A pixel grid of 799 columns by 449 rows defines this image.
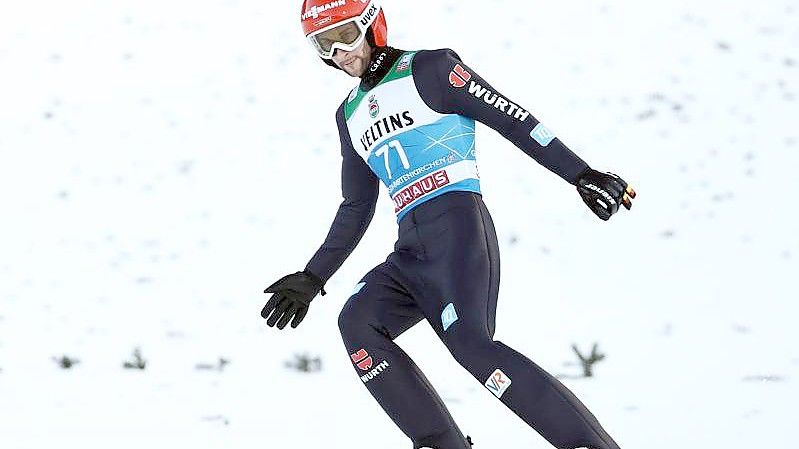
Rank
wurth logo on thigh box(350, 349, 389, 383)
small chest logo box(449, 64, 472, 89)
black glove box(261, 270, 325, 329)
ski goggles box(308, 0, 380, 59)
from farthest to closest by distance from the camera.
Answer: black glove box(261, 270, 325, 329), ski goggles box(308, 0, 380, 59), small chest logo box(449, 64, 472, 89), wurth logo on thigh box(350, 349, 389, 383)

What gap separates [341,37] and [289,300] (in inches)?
40.9

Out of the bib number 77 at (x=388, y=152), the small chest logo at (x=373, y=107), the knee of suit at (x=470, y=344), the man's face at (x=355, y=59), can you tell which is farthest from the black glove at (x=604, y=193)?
the man's face at (x=355, y=59)

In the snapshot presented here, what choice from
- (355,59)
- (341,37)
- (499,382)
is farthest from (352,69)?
(499,382)

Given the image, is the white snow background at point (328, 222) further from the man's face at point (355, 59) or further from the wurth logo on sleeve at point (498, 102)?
the man's face at point (355, 59)

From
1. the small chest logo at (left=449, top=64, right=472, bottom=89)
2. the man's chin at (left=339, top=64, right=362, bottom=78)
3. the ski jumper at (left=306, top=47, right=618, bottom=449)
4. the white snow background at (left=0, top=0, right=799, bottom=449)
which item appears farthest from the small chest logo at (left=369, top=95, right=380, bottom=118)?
the white snow background at (left=0, top=0, right=799, bottom=449)

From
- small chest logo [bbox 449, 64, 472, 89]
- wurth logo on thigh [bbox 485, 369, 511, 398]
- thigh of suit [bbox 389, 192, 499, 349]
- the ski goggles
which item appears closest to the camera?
wurth logo on thigh [bbox 485, 369, 511, 398]

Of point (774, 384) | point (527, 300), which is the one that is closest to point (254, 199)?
point (527, 300)

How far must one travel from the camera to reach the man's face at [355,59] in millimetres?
3822

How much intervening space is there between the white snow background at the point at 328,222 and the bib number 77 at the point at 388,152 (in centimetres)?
151

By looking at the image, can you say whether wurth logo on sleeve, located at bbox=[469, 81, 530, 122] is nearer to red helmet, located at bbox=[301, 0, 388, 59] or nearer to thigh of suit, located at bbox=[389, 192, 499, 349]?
thigh of suit, located at bbox=[389, 192, 499, 349]

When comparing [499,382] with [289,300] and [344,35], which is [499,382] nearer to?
[289,300]

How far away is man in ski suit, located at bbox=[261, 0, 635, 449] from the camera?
331 centimetres

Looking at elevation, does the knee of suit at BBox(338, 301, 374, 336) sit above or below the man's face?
below

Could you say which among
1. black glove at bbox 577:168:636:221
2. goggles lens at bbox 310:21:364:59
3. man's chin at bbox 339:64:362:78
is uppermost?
goggles lens at bbox 310:21:364:59
